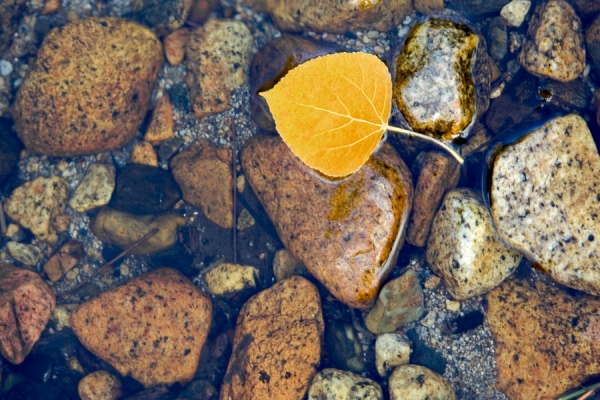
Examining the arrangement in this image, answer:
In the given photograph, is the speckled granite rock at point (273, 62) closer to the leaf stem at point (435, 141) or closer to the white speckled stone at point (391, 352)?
the leaf stem at point (435, 141)

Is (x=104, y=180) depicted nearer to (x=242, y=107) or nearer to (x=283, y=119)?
(x=242, y=107)

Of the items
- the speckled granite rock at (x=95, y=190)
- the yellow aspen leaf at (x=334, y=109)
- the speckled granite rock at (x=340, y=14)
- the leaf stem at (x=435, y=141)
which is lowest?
the speckled granite rock at (x=95, y=190)

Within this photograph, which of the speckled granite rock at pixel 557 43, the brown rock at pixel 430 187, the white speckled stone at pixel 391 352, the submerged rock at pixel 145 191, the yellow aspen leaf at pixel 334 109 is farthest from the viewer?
the submerged rock at pixel 145 191

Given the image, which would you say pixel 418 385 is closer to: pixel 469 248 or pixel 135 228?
pixel 469 248

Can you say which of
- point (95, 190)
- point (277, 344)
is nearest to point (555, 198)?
point (277, 344)

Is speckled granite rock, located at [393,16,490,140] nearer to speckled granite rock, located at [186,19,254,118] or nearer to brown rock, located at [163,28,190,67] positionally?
speckled granite rock, located at [186,19,254,118]

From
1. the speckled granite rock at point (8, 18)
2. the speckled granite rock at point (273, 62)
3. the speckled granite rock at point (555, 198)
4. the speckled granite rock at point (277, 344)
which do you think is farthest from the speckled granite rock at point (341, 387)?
the speckled granite rock at point (8, 18)

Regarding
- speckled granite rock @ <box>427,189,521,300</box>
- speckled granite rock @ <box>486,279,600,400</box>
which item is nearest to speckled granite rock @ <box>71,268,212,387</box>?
speckled granite rock @ <box>427,189,521,300</box>
